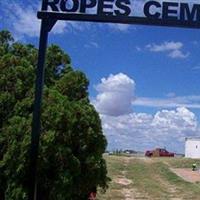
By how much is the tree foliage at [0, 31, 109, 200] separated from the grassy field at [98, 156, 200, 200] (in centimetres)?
1140

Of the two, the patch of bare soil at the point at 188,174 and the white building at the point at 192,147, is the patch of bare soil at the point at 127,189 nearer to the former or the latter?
the patch of bare soil at the point at 188,174

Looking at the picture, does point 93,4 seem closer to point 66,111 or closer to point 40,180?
point 66,111

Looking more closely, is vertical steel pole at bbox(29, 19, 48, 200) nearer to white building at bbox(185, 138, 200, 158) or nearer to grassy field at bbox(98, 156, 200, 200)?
grassy field at bbox(98, 156, 200, 200)

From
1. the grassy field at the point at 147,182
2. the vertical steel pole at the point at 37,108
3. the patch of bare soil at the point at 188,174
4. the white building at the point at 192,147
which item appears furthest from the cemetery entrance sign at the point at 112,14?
the white building at the point at 192,147

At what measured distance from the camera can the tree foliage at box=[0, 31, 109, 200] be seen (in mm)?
12734

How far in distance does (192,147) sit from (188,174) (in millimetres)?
23508

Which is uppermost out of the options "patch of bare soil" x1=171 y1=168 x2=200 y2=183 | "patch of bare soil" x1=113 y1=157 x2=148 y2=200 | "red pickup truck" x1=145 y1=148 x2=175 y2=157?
"red pickup truck" x1=145 y1=148 x2=175 y2=157

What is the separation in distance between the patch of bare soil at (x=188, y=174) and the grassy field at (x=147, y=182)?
1.56ft

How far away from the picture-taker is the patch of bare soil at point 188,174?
1358 inches

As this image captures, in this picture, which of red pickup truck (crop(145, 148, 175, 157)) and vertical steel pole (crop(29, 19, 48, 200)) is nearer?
vertical steel pole (crop(29, 19, 48, 200))

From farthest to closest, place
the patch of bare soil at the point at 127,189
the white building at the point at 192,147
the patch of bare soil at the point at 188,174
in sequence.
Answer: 1. the white building at the point at 192,147
2. the patch of bare soil at the point at 188,174
3. the patch of bare soil at the point at 127,189

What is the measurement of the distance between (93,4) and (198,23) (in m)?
2.15

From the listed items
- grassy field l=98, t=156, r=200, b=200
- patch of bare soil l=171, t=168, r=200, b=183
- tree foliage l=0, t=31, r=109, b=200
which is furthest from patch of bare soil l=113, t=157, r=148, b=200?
tree foliage l=0, t=31, r=109, b=200

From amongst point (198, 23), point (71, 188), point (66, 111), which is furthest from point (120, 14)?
point (71, 188)
